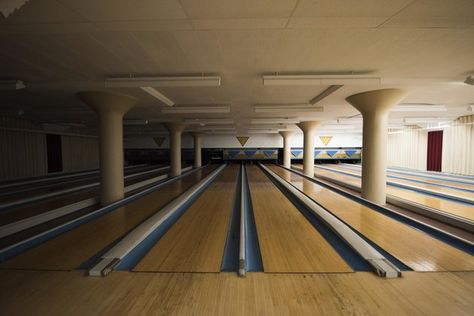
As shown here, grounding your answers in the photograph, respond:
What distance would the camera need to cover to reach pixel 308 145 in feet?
41.2

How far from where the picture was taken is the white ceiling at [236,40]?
92.7 inches

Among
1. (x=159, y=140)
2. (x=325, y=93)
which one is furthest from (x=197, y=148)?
(x=325, y=93)

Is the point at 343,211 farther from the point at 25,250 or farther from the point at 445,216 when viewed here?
the point at 25,250

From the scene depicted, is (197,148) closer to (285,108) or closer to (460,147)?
(285,108)

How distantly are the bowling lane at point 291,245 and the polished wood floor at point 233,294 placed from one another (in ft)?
0.59

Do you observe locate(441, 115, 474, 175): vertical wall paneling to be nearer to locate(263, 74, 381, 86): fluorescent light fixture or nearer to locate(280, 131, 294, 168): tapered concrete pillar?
locate(280, 131, 294, 168): tapered concrete pillar

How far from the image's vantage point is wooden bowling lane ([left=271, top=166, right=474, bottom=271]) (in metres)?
2.70

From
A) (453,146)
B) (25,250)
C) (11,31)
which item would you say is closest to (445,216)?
(25,250)

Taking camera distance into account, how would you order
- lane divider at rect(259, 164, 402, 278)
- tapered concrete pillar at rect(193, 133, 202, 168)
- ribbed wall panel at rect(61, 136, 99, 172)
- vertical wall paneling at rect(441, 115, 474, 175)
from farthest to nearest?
tapered concrete pillar at rect(193, 133, 202, 168), ribbed wall panel at rect(61, 136, 99, 172), vertical wall paneling at rect(441, 115, 474, 175), lane divider at rect(259, 164, 402, 278)

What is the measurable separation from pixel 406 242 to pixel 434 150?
1437 cm

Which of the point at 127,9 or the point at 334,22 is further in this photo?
the point at 334,22

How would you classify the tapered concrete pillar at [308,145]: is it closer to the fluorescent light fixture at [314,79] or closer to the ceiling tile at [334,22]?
the fluorescent light fixture at [314,79]

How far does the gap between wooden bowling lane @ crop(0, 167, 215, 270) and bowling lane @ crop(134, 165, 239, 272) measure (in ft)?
2.84

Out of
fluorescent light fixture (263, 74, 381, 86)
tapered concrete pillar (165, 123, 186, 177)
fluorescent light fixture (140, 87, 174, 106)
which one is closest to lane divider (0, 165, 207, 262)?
fluorescent light fixture (140, 87, 174, 106)
